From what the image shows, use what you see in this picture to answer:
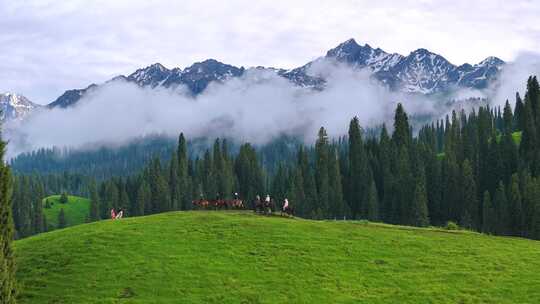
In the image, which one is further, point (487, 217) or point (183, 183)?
point (183, 183)

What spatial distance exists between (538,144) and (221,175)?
94283 millimetres

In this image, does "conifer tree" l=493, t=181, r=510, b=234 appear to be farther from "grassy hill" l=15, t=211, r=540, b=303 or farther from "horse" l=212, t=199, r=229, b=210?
"horse" l=212, t=199, r=229, b=210

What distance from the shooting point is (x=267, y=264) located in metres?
49.5

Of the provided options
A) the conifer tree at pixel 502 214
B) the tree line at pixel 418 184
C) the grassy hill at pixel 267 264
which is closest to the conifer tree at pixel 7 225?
the grassy hill at pixel 267 264

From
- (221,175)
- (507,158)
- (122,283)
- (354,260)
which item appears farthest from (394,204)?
(122,283)

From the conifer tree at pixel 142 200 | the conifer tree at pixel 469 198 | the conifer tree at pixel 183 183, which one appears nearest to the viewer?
the conifer tree at pixel 469 198

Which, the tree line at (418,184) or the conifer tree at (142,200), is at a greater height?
the tree line at (418,184)

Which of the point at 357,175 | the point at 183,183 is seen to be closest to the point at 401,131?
the point at 357,175

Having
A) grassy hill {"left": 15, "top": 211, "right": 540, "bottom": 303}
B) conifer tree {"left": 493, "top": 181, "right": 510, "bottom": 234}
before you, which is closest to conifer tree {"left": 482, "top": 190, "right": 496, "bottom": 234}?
conifer tree {"left": 493, "top": 181, "right": 510, "bottom": 234}

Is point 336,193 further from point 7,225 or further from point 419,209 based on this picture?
point 7,225

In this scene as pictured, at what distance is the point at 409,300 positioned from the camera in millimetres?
43594

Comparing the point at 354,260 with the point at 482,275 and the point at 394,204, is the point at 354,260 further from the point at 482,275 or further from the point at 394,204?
the point at 394,204

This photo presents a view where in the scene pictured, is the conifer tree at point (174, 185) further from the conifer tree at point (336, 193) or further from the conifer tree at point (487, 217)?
the conifer tree at point (487, 217)

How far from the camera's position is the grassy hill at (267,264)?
4428 centimetres
